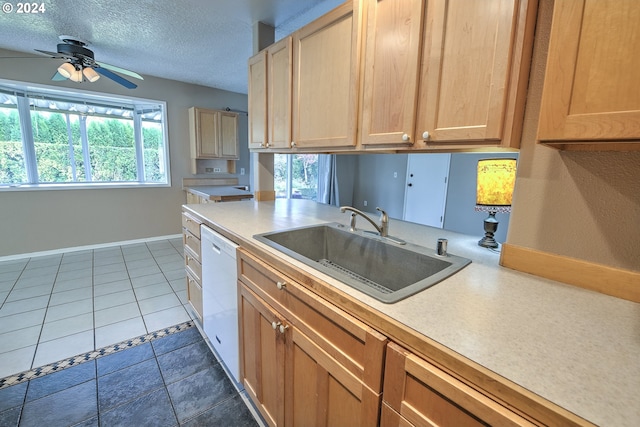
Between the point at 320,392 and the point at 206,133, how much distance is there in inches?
171

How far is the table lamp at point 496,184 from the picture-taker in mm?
1148

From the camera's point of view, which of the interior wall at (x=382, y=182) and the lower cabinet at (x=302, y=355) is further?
the interior wall at (x=382, y=182)

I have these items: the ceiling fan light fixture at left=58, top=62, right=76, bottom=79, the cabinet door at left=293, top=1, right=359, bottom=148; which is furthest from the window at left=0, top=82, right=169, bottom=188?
the cabinet door at left=293, top=1, right=359, bottom=148

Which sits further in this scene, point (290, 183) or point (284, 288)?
point (290, 183)

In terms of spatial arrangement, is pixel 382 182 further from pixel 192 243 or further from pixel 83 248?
pixel 83 248

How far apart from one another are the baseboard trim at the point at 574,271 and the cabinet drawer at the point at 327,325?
68 centimetres

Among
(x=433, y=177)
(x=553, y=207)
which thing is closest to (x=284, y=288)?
(x=553, y=207)

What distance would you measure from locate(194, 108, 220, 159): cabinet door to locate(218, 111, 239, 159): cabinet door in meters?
0.08

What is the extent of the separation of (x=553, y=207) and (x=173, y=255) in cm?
413

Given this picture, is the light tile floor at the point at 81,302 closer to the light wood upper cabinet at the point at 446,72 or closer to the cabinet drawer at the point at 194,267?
the cabinet drawer at the point at 194,267

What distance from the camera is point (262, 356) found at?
1256 millimetres

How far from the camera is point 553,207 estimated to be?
943 mm

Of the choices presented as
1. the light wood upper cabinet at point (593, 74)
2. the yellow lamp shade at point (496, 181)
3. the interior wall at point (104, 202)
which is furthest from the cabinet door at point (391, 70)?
the interior wall at point (104, 202)

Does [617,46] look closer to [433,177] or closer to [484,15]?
[484,15]
